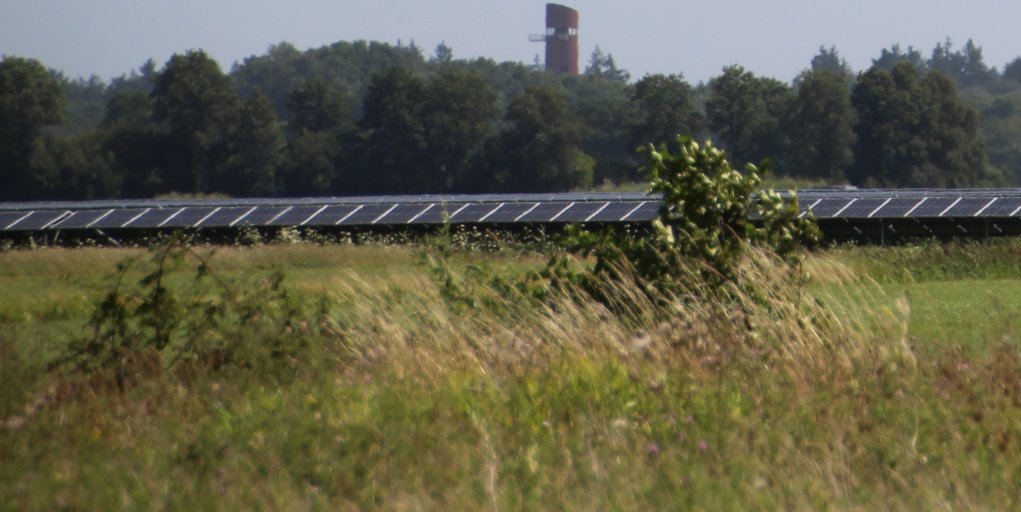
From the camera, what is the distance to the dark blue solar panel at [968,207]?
3231cm

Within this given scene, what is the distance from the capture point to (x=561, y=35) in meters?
188

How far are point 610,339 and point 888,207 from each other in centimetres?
2556

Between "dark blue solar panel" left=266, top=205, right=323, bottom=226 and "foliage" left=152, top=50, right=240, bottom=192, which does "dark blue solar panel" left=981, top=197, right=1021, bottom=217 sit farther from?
"foliage" left=152, top=50, right=240, bottom=192

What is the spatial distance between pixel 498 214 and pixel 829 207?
8603 mm

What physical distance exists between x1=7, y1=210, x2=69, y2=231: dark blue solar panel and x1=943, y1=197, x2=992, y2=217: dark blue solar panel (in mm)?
23724

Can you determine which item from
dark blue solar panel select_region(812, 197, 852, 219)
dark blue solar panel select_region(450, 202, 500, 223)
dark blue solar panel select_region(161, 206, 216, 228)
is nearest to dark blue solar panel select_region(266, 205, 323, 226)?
dark blue solar panel select_region(161, 206, 216, 228)

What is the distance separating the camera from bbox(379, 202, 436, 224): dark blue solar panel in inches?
1380

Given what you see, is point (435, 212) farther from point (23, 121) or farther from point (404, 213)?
point (23, 121)

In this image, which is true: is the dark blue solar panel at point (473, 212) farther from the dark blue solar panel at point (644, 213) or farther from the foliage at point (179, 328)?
the foliage at point (179, 328)

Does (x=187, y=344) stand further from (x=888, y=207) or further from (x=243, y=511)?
(x=888, y=207)

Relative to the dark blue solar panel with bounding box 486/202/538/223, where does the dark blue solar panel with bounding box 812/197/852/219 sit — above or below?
above

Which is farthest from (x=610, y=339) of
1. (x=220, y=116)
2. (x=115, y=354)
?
(x=220, y=116)

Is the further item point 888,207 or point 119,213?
point 119,213

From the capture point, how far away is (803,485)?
6.34m
